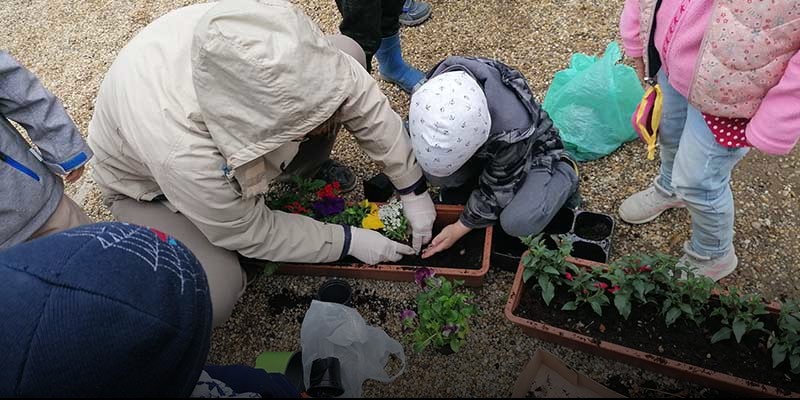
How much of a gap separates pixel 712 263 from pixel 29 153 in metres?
2.35

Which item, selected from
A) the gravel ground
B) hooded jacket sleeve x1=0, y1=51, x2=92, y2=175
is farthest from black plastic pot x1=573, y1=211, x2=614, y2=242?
hooded jacket sleeve x1=0, y1=51, x2=92, y2=175

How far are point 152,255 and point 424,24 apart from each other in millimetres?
2640

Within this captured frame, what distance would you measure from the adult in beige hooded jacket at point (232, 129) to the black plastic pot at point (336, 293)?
11cm

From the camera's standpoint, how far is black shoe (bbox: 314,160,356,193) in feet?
8.43

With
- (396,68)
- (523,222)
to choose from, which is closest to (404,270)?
(523,222)

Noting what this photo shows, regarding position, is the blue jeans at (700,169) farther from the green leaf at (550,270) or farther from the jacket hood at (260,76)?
the jacket hood at (260,76)

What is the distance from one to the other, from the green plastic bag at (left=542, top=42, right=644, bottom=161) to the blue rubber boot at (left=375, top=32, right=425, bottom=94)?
76 centimetres

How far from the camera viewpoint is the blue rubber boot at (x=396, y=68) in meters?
2.80

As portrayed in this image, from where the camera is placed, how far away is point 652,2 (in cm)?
167

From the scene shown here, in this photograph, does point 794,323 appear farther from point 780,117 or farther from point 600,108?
point 600,108

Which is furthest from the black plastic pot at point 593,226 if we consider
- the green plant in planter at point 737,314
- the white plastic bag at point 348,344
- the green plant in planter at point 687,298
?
the white plastic bag at point 348,344

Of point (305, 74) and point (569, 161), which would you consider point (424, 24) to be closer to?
point (569, 161)

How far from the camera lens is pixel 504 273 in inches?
87.7

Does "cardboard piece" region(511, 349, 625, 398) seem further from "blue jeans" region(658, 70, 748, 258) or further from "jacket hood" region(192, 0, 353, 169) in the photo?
"jacket hood" region(192, 0, 353, 169)
